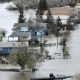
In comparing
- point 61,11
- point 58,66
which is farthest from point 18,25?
point 58,66

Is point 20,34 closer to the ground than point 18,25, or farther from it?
closer to the ground

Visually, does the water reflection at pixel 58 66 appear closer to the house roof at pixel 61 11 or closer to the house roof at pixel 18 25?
the house roof at pixel 18 25

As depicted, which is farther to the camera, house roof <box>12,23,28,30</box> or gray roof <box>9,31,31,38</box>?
house roof <box>12,23,28,30</box>

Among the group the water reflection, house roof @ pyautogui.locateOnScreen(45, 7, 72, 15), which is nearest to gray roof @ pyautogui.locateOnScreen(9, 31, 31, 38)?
the water reflection

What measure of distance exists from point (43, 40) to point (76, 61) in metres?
1.28

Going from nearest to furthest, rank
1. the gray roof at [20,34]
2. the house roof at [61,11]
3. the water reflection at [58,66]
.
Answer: the water reflection at [58,66]
the gray roof at [20,34]
the house roof at [61,11]

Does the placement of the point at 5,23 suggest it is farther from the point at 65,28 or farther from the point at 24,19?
the point at 65,28

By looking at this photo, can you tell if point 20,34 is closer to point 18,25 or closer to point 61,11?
point 18,25

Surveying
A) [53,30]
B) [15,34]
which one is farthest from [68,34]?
[15,34]

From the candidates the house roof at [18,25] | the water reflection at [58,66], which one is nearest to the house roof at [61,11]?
the house roof at [18,25]

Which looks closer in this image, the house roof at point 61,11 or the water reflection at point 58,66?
the water reflection at point 58,66

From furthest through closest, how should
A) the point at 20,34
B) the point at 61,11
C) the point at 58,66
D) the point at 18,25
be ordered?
the point at 61,11
the point at 18,25
the point at 20,34
the point at 58,66

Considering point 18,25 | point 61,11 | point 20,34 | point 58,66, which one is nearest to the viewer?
point 58,66

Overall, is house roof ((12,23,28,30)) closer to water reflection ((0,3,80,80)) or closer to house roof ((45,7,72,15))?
water reflection ((0,3,80,80))
